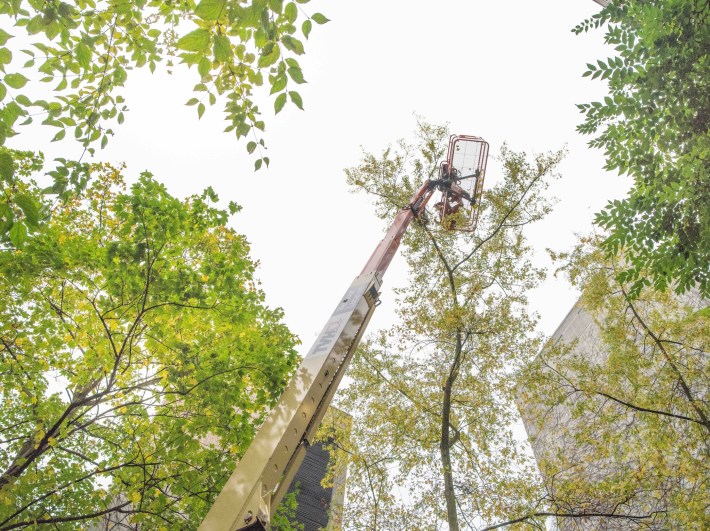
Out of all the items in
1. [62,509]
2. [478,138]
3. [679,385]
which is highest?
[478,138]

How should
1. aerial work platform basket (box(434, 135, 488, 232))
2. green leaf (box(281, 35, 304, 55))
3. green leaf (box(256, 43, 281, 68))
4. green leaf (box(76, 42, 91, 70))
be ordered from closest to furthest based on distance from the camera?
1. green leaf (box(281, 35, 304, 55))
2. green leaf (box(256, 43, 281, 68))
3. green leaf (box(76, 42, 91, 70))
4. aerial work platform basket (box(434, 135, 488, 232))

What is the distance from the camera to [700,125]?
6.05 meters

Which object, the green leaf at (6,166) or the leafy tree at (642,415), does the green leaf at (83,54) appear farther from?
the leafy tree at (642,415)

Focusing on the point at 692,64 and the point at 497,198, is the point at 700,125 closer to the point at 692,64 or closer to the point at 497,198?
the point at 692,64

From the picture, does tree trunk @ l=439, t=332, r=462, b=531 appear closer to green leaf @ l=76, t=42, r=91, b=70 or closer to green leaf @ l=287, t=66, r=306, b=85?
Result: green leaf @ l=287, t=66, r=306, b=85

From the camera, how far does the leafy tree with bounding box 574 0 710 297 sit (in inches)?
229

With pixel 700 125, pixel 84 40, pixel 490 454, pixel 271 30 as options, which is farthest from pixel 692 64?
pixel 490 454

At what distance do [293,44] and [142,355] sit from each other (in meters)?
7.13

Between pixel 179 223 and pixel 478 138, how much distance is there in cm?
837

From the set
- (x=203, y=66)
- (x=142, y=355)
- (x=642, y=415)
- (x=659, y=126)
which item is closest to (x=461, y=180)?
(x=659, y=126)

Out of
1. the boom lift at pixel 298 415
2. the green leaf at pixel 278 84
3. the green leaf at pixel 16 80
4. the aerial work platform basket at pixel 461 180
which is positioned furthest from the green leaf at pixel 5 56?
the aerial work platform basket at pixel 461 180

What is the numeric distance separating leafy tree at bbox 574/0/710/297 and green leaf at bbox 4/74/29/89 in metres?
6.57

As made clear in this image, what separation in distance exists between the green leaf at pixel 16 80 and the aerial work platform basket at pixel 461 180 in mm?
9893

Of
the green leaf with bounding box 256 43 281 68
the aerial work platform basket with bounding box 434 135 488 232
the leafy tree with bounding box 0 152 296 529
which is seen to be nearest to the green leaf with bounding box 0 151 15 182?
the green leaf with bounding box 256 43 281 68
